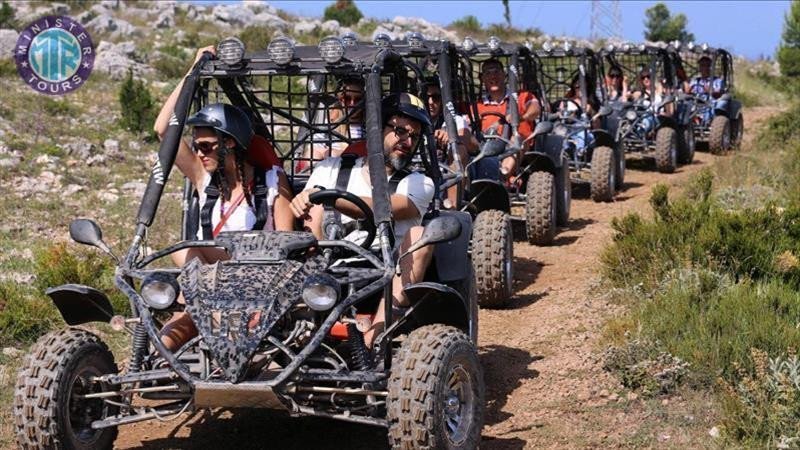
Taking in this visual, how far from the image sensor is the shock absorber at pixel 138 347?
4.95 meters

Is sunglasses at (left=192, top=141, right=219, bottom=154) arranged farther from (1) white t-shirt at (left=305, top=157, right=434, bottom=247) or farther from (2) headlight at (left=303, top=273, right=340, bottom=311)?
(2) headlight at (left=303, top=273, right=340, bottom=311)

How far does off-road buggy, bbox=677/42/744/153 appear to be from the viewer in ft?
60.8

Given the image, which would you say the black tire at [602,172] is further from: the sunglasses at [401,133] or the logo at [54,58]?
the logo at [54,58]

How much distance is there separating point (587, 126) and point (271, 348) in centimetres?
994

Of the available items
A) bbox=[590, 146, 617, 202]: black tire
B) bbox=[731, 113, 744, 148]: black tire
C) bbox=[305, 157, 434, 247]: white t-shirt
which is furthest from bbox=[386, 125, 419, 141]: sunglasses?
bbox=[731, 113, 744, 148]: black tire

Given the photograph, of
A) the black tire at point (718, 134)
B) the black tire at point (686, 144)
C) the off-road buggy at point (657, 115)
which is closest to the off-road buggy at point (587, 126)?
the off-road buggy at point (657, 115)

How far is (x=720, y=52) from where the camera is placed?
63.9ft

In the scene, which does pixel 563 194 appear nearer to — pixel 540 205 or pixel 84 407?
pixel 540 205

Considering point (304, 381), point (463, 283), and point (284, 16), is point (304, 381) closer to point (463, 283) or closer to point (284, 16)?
point (463, 283)

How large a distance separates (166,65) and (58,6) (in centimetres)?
1196

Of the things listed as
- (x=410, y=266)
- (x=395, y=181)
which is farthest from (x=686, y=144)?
(x=410, y=266)

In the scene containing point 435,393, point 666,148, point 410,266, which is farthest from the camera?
point 666,148

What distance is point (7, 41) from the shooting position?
74.5 ft

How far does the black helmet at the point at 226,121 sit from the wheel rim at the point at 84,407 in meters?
1.36
